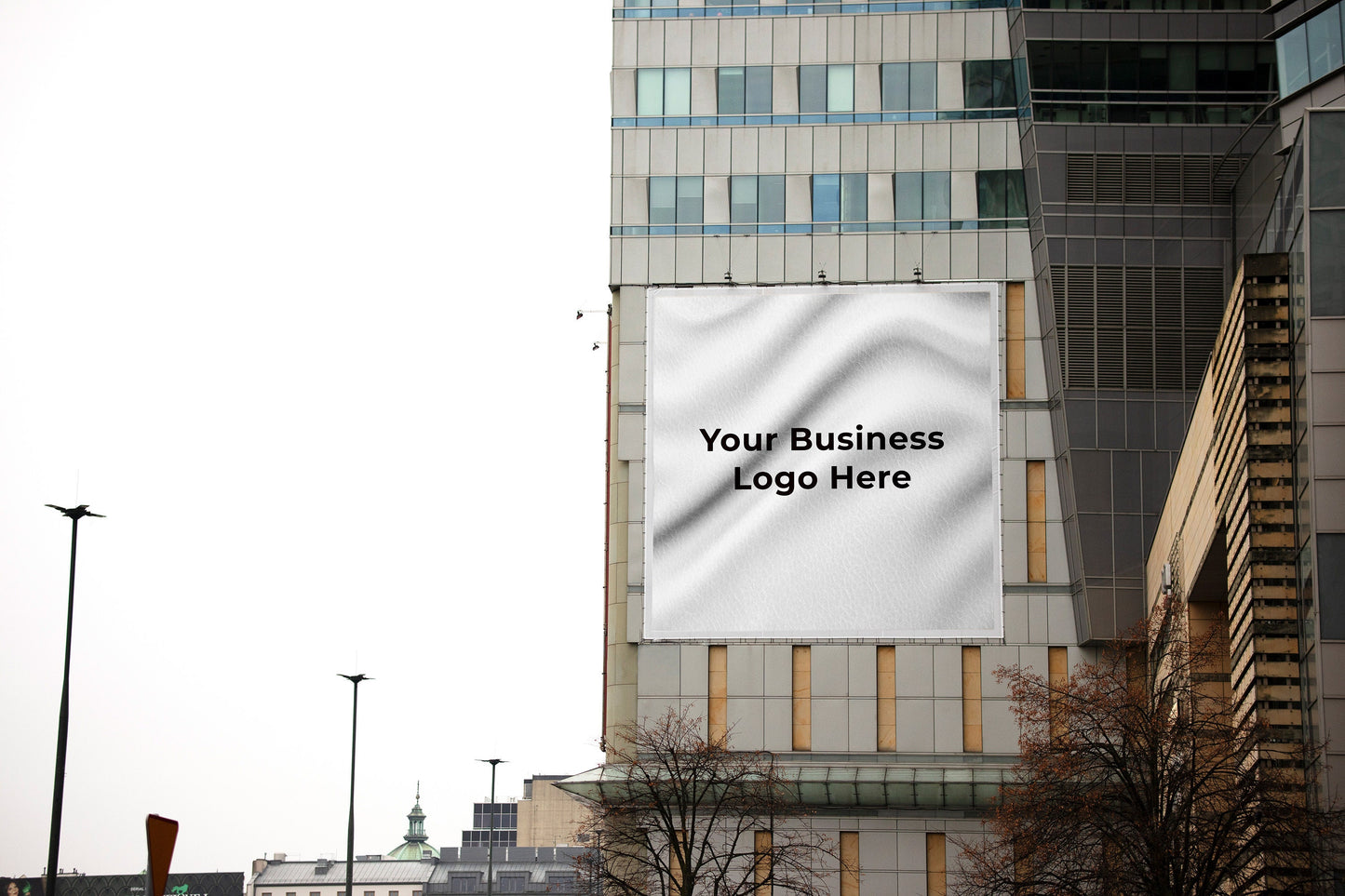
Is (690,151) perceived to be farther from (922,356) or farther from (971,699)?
(971,699)

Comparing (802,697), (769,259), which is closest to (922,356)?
(769,259)

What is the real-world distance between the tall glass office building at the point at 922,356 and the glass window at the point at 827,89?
0.09 metres

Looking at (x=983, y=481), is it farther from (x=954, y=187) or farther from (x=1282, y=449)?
(x=1282, y=449)

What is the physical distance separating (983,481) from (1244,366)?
83.8 feet

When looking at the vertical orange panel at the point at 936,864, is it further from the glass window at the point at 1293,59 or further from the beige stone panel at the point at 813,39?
the beige stone panel at the point at 813,39

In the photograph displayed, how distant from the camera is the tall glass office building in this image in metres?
61.5

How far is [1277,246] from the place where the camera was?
38.7m

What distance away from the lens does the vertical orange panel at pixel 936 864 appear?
60750 mm

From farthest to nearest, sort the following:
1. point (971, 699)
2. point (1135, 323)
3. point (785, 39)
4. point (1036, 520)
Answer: point (785, 39)
point (1036, 520)
point (1135, 323)
point (971, 699)

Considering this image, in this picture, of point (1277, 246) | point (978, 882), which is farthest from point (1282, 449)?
point (978, 882)

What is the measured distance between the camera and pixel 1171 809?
117ft

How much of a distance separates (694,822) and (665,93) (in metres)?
A: 26.1

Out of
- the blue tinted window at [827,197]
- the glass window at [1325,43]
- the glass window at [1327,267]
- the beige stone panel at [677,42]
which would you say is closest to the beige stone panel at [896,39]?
the blue tinted window at [827,197]

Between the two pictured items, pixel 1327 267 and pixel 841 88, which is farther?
pixel 841 88
